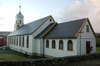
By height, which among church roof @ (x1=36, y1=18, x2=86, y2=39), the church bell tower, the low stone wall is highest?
the church bell tower

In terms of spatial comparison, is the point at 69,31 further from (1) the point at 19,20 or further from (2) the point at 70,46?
(1) the point at 19,20

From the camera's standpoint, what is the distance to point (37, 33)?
899 inches

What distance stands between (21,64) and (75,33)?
999cm

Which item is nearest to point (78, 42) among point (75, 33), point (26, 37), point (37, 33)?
point (75, 33)

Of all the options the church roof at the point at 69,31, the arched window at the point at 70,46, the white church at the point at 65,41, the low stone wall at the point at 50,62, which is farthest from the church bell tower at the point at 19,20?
the low stone wall at the point at 50,62

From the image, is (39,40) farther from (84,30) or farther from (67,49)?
(84,30)

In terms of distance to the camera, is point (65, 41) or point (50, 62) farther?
point (65, 41)

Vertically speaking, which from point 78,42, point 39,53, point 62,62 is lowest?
point 39,53

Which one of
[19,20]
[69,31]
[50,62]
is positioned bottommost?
[50,62]

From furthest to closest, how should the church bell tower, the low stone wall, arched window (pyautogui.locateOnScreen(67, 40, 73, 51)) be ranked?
the church bell tower < arched window (pyautogui.locateOnScreen(67, 40, 73, 51)) < the low stone wall

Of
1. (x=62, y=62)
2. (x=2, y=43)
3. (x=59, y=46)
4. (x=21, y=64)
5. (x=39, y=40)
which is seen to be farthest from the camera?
(x=2, y=43)

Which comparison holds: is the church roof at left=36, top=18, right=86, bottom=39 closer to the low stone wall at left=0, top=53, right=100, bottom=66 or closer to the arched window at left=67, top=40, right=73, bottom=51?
the arched window at left=67, top=40, right=73, bottom=51

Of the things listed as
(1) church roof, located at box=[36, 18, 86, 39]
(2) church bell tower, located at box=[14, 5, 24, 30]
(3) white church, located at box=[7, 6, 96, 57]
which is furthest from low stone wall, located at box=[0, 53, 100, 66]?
(2) church bell tower, located at box=[14, 5, 24, 30]

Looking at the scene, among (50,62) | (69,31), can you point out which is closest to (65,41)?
(69,31)
